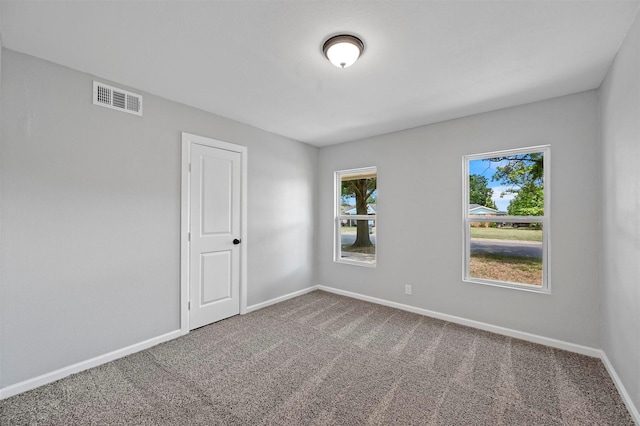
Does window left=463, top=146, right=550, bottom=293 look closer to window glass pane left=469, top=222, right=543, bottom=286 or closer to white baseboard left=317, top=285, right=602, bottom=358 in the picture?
window glass pane left=469, top=222, right=543, bottom=286

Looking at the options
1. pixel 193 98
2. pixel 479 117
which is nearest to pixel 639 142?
pixel 479 117

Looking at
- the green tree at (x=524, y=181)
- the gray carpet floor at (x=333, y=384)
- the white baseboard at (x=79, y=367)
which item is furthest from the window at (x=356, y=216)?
the white baseboard at (x=79, y=367)

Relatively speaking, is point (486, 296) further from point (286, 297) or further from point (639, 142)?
point (286, 297)

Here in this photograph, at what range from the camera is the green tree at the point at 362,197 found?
14.1ft

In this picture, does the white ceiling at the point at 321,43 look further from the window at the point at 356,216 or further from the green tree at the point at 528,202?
the window at the point at 356,216

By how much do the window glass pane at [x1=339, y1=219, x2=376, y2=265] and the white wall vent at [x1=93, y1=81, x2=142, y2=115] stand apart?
3.22 m

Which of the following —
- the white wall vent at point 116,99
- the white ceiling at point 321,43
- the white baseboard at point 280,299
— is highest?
the white ceiling at point 321,43

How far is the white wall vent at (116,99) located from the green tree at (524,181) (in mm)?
3956

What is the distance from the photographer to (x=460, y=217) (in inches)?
130

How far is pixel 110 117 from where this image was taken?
8.12 ft

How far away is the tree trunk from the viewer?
436cm

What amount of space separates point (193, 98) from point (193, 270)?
1.91m

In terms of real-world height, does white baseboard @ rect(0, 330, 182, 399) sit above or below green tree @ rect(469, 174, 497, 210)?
below

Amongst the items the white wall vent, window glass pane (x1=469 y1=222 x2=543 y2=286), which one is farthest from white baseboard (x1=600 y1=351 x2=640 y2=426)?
the white wall vent
